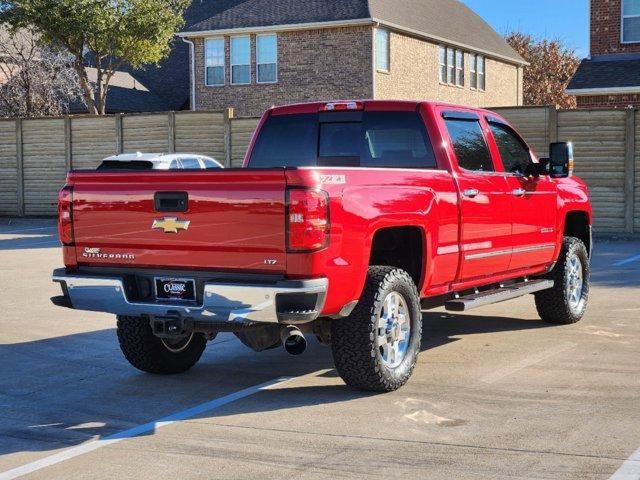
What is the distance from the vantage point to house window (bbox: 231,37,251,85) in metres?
37.3

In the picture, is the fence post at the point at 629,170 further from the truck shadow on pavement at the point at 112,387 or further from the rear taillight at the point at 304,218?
the rear taillight at the point at 304,218

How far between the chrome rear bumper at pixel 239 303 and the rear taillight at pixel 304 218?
0.74ft

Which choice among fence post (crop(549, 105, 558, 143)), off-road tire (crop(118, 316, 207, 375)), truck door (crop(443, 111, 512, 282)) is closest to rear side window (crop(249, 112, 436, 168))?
truck door (crop(443, 111, 512, 282))

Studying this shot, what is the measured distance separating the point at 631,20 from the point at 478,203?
19425mm

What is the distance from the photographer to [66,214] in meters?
7.03

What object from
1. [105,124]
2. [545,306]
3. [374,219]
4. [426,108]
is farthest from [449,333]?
[105,124]

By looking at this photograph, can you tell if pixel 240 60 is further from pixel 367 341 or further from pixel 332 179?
pixel 332 179

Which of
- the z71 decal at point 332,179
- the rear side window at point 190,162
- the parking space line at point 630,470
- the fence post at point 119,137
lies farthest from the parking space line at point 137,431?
the fence post at point 119,137

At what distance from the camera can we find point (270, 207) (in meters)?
6.21

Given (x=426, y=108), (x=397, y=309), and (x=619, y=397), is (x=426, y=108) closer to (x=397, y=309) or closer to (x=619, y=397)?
(x=397, y=309)

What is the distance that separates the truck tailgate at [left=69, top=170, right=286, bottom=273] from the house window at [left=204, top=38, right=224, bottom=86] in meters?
31.6

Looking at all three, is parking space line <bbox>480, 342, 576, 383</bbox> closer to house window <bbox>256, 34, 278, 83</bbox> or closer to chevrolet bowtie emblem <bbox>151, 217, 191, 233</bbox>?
chevrolet bowtie emblem <bbox>151, 217, 191, 233</bbox>

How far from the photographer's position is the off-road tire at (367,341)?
6742 millimetres

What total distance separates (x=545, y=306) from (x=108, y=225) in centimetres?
475
